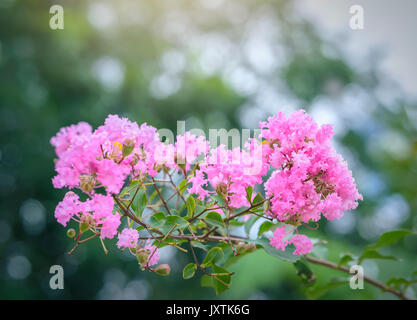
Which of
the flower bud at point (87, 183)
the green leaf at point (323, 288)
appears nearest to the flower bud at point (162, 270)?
the flower bud at point (87, 183)

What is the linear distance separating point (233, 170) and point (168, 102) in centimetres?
617

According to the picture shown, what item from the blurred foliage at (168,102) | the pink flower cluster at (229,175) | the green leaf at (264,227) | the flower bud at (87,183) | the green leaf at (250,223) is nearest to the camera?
the flower bud at (87,183)

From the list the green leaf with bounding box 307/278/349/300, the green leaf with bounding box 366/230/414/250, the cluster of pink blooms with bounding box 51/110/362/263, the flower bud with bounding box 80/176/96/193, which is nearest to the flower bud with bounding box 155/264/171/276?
the cluster of pink blooms with bounding box 51/110/362/263

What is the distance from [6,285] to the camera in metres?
5.54

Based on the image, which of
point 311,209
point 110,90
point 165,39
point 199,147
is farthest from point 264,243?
point 165,39

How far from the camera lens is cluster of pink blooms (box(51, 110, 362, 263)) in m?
0.71

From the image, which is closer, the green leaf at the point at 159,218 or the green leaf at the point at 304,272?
the green leaf at the point at 159,218

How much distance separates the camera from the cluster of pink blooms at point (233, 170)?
71 cm

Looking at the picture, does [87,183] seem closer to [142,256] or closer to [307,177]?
[142,256]

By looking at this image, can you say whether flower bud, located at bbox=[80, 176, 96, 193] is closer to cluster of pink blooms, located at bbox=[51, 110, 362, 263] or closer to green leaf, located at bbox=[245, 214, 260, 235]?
cluster of pink blooms, located at bbox=[51, 110, 362, 263]

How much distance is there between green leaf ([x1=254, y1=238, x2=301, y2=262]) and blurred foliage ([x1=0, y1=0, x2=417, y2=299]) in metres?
3.84

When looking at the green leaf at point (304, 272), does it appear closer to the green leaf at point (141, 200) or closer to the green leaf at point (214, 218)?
the green leaf at point (214, 218)

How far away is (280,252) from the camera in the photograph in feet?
2.75

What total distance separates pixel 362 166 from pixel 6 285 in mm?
7080
